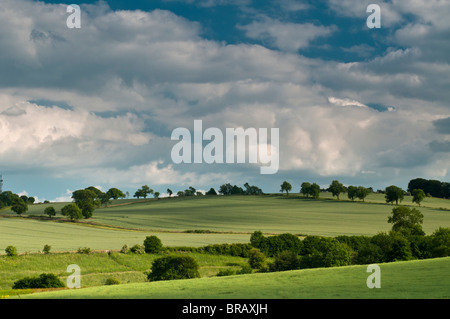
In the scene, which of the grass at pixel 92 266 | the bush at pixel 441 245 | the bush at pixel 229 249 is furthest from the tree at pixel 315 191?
the bush at pixel 441 245

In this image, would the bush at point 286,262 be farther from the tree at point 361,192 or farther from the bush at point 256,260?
the tree at point 361,192

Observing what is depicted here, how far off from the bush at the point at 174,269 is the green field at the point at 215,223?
28268mm

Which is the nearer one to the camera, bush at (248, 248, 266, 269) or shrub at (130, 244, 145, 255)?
bush at (248, 248, 266, 269)

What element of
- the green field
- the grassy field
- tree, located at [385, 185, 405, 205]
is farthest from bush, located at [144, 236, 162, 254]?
tree, located at [385, 185, 405, 205]

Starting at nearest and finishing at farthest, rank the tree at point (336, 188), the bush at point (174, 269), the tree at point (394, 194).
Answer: the bush at point (174, 269) → the tree at point (394, 194) → the tree at point (336, 188)

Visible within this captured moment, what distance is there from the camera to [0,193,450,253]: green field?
329 feet

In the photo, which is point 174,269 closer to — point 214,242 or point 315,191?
point 214,242

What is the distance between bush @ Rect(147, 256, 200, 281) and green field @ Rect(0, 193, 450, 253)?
28268 mm

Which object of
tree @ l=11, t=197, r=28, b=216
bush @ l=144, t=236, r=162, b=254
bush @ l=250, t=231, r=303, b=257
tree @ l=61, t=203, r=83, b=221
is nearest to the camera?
bush @ l=144, t=236, r=162, b=254

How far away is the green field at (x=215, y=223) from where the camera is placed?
100 meters

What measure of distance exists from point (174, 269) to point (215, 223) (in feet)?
261

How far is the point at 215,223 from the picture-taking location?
13962cm

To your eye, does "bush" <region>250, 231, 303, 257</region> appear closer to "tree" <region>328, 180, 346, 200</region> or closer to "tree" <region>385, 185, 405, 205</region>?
"tree" <region>385, 185, 405, 205</region>
